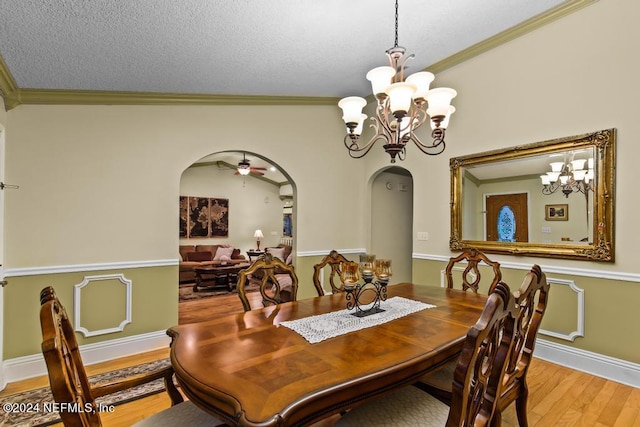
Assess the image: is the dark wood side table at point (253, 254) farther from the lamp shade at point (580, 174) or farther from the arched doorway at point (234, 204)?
the lamp shade at point (580, 174)

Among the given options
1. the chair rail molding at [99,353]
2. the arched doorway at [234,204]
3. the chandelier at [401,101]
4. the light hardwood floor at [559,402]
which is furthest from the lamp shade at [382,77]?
the arched doorway at [234,204]

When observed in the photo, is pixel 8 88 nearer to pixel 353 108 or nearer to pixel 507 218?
pixel 353 108

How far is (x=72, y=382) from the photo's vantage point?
3.10 ft

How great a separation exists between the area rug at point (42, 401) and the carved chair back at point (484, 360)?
7.27 feet

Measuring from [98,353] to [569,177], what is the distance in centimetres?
443

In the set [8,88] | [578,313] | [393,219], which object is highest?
[8,88]

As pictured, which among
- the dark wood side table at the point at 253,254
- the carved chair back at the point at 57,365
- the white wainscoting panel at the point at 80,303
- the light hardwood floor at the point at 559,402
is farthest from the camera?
the dark wood side table at the point at 253,254

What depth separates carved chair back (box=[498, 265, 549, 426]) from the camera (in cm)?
118

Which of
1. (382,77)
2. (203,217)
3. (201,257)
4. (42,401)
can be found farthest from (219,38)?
(203,217)

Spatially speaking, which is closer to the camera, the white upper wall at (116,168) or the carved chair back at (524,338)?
the carved chair back at (524,338)

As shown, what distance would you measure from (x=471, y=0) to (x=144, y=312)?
394 cm

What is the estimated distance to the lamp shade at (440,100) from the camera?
2.00m

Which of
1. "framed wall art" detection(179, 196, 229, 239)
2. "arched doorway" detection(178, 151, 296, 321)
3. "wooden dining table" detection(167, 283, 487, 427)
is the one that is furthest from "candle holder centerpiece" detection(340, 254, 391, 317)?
"framed wall art" detection(179, 196, 229, 239)

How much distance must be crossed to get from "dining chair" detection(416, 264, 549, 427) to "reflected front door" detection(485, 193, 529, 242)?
5.79 feet
